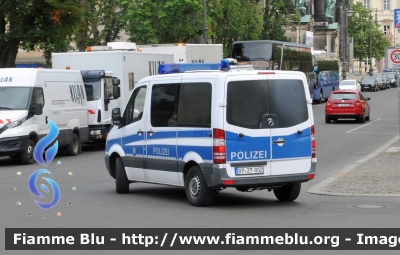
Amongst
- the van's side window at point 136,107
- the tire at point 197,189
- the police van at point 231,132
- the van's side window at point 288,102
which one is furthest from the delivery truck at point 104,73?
the van's side window at point 288,102

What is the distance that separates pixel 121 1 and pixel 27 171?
102 ft

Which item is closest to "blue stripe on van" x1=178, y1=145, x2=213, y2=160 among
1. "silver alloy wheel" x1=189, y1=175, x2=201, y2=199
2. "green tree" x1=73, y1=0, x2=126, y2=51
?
→ "silver alloy wheel" x1=189, y1=175, x2=201, y2=199

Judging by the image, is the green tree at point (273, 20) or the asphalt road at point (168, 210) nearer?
the asphalt road at point (168, 210)

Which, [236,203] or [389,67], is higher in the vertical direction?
[389,67]

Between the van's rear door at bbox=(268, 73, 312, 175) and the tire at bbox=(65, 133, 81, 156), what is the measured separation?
13.5 meters

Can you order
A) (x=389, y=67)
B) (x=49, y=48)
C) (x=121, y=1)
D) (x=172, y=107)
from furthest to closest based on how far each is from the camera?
(x=121, y=1), (x=49, y=48), (x=389, y=67), (x=172, y=107)

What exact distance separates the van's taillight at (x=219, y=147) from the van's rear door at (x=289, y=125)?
823 mm

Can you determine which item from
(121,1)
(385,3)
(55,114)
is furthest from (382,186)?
(385,3)

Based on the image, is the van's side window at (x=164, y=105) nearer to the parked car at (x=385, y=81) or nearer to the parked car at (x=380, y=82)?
the parked car at (x=380, y=82)

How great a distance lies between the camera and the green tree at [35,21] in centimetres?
3938

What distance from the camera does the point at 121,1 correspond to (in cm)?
5178

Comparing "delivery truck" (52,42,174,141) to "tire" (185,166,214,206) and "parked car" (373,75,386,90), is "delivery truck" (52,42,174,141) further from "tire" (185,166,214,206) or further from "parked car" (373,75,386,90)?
"parked car" (373,75,386,90)

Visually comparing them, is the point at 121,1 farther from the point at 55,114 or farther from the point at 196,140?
the point at 196,140

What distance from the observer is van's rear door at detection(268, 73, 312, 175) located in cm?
1369
